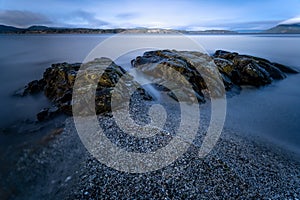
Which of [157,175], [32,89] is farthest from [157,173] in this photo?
[32,89]

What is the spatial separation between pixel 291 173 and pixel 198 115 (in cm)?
446

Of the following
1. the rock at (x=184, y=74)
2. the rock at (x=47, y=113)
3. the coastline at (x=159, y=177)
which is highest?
the rock at (x=184, y=74)

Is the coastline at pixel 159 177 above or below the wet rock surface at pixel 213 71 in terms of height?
below

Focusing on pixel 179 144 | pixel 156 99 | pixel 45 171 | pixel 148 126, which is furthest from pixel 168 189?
pixel 156 99

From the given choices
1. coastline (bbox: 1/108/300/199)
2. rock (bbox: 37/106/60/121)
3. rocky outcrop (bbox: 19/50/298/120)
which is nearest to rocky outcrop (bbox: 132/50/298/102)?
rocky outcrop (bbox: 19/50/298/120)

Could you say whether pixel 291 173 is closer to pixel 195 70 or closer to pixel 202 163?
pixel 202 163

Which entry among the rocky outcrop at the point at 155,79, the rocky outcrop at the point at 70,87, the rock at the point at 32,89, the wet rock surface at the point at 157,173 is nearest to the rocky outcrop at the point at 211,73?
the rocky outcrop at the point at 155,79

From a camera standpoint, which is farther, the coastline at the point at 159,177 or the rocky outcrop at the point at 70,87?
the rocky outcrop at the point at 70,87

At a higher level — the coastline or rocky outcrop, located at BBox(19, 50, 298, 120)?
rocky outcrop, located at BBox(19, 50, 298, 120)

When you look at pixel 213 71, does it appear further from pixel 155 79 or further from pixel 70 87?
pixel 70 87

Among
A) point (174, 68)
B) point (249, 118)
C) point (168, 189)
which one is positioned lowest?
point (249, 118)

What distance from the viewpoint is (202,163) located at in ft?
19.3

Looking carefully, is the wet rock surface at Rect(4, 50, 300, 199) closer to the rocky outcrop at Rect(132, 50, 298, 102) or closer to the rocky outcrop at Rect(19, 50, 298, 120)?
the rocky outcrop at Rect(19, 50, 298, 120)

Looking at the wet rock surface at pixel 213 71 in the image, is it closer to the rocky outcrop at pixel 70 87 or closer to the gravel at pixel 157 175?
the rocky outcrop at pixel 70 87
